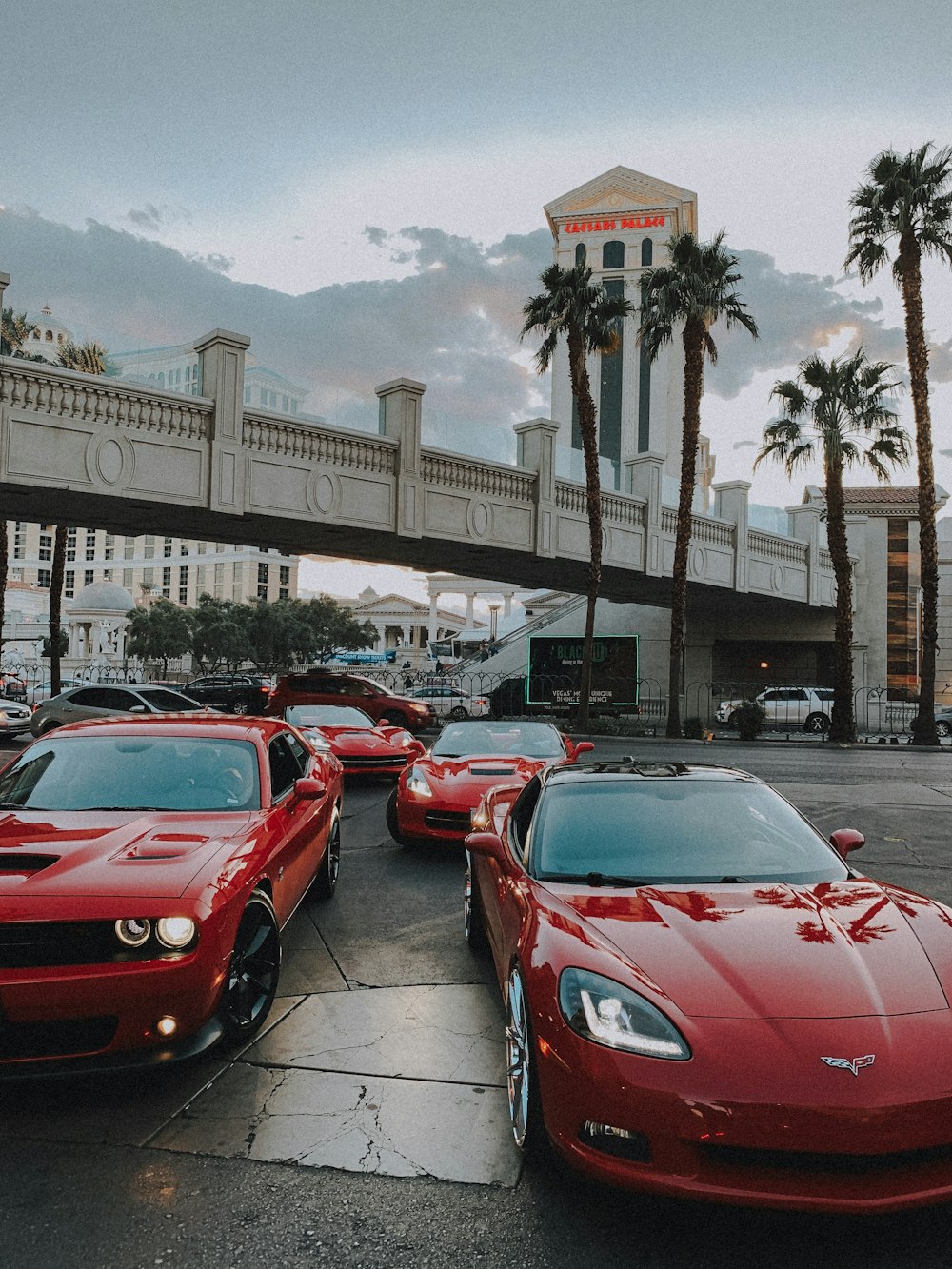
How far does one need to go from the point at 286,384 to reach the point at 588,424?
374 inches

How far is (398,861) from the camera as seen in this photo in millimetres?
8234

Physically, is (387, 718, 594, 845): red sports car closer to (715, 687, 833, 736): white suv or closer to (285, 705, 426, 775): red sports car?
(285, 705, 426, 775): red sports car

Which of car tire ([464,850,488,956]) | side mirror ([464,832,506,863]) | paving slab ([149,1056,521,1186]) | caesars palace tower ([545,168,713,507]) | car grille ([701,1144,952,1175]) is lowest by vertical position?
paving slab ([149,1056,521,1186])

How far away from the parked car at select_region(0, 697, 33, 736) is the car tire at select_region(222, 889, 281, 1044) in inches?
727

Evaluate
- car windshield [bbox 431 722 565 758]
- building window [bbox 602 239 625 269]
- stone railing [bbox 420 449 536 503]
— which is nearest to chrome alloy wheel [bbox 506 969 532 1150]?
car windshield [bbox 431 722 565 758]

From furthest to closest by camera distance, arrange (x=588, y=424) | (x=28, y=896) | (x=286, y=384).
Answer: (x=588, y=424) < (x=286, y=384) < (x=28, y=896)

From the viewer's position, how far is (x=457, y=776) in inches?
325

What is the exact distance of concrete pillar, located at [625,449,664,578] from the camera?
30.4 meters

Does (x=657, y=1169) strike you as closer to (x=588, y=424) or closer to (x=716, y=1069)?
(x=716, y=1069)

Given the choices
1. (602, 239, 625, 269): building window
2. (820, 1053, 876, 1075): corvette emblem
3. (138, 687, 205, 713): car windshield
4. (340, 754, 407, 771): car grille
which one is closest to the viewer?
(820, 1053, 876, 1075): corvette emblem

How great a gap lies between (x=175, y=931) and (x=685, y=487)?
84.5 feet

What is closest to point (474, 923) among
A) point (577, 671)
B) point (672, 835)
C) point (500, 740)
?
point (672, 835)

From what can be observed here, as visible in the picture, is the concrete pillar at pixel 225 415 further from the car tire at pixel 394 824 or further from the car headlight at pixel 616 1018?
the car headlight at pixel 616 1018

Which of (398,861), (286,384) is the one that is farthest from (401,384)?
(398,861)
